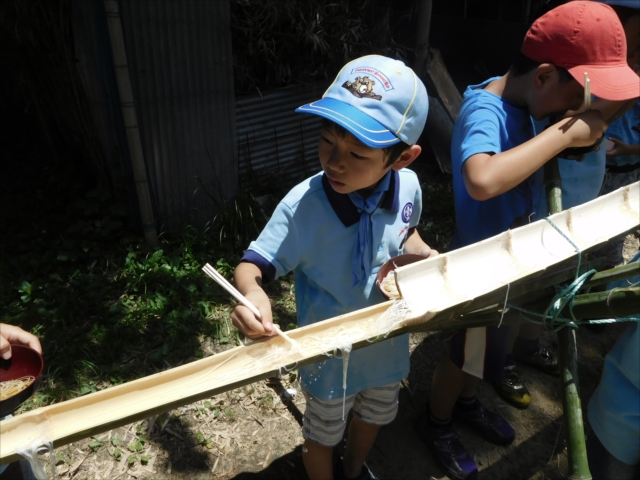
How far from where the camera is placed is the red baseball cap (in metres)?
1.60

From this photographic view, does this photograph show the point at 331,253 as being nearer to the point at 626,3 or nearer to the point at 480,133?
the point at 480,133

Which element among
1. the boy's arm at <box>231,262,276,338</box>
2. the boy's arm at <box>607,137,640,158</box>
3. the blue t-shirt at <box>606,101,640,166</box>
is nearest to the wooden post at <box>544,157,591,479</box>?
the boy's arm at <box>231,262,276,338</box>

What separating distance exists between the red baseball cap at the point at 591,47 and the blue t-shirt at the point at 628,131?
1263mm

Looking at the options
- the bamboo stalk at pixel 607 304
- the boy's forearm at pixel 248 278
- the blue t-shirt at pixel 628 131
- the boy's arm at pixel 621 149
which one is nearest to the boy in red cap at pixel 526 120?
the bamboo stalk at pixel 607 304

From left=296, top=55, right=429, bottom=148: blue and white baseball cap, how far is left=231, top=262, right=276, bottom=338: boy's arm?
1.70ft

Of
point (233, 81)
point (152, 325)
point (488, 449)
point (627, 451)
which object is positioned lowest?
point (488, 449)

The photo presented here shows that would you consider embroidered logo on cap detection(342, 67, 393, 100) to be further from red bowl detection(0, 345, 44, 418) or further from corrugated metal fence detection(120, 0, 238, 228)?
corrugated metal fence detection(120, 0, 238, 228)

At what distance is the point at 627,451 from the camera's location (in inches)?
64.1

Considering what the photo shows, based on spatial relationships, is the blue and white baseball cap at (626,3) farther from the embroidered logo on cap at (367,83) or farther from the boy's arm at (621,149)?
the embroidered logo on cap at (367,83)

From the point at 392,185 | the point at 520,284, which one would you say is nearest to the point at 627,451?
the point at 520,284

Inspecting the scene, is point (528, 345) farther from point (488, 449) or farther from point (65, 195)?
point (65, 195)

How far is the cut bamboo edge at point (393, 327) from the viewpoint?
1.05 meters

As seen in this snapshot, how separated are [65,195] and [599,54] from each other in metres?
3.84

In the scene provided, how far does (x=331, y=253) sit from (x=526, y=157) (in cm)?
68
